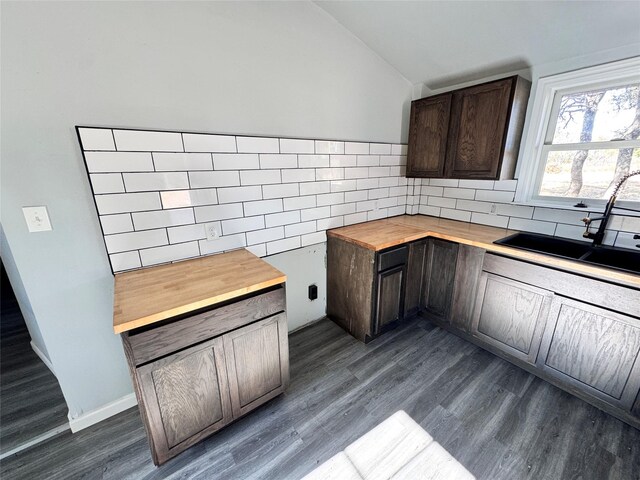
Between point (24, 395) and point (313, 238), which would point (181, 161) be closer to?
point (313, 238)

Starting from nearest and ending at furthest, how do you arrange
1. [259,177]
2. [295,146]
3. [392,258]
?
[259,177]
[295,146]
[392,258]

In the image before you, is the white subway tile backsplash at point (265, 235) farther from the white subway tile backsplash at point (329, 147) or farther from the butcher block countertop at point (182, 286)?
the white subway tile backsplash at point (329, 147)

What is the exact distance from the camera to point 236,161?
170 cm

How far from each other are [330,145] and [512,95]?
1311 mm

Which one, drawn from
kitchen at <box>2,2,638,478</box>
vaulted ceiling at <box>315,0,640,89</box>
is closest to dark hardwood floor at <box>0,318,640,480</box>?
kitchen at <box>2,2,638,478</box>

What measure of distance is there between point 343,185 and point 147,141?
1.43 meters

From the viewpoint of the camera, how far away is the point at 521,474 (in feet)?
4.26

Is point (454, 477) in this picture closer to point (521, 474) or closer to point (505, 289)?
point (521, 474)

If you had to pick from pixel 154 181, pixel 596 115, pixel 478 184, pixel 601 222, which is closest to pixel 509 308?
pixel 601 222

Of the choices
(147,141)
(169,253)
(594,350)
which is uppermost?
(147,141)

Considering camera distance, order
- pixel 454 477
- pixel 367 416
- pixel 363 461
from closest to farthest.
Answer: pixel 454 477 < pixel 363 461 < pixel 367 416

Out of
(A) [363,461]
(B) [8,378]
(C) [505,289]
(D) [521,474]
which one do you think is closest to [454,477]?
(A) [363,461]

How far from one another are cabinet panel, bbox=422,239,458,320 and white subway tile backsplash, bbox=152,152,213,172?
1.81 metres

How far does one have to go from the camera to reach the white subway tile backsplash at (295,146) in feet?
6.17
